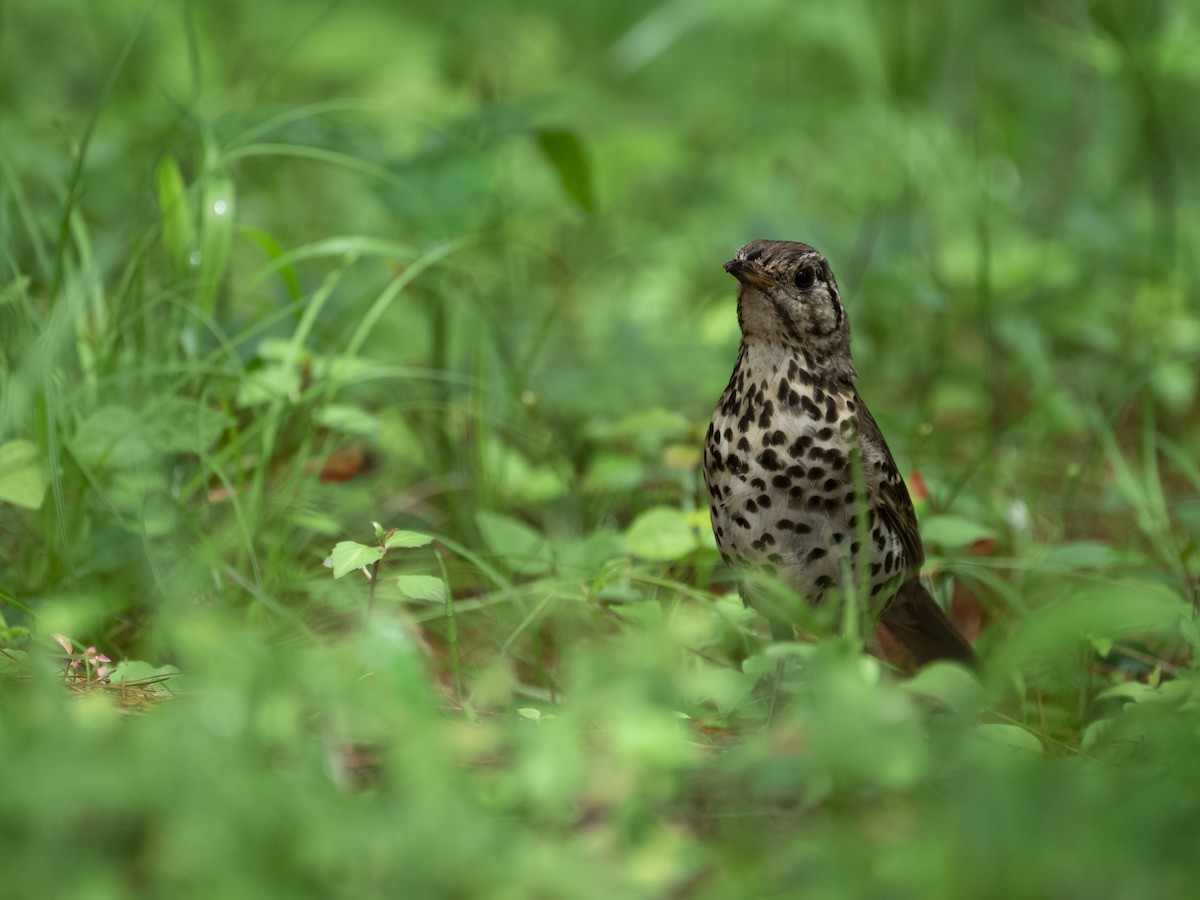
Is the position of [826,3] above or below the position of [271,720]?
above

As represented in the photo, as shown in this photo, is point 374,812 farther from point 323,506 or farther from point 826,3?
point 826,3

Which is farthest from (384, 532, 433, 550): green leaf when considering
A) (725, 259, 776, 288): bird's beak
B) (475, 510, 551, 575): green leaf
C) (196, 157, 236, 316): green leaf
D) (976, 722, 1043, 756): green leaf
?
(196, 157, 236, 316): green leaf

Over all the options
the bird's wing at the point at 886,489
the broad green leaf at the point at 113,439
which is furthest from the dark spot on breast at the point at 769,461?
the broad green leaf at the point at 113,439

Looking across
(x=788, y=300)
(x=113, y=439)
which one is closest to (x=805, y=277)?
(x=788, y=300)

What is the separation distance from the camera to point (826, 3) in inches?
237

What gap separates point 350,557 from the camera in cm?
234

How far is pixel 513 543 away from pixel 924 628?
3.24 ft

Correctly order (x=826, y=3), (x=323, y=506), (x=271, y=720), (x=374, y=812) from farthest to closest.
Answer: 1. (x=826, y=3)
2. (x=323, y=506)
3. (x=271, y=720)
4. (x=374, y=812)

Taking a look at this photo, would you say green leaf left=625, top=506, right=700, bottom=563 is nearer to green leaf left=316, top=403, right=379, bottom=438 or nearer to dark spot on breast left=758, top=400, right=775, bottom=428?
dark spot on breast left=758, top=400, right=775, bottom=428

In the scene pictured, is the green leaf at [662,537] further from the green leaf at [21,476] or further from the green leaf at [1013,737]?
the green leaf at [21,476]

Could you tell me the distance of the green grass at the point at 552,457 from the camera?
164 centimetres

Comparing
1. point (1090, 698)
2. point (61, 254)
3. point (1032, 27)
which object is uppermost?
point (1032, 27)

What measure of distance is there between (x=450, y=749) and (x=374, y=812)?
0.15 meters

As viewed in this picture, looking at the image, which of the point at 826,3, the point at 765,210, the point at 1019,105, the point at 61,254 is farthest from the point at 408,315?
the point at 1019,105
